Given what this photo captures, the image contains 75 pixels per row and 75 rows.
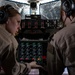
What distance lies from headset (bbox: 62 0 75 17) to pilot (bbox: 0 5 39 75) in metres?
0.48

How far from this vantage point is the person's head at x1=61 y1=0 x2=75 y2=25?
5.13 ft

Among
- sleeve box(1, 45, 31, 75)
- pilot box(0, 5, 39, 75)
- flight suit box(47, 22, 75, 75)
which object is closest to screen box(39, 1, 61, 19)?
pilot box(0, 5, 39, 75)

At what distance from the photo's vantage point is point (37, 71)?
204 centimetres

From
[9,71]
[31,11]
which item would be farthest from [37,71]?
[31,11]

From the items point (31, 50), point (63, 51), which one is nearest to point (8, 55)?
point (63, 51)

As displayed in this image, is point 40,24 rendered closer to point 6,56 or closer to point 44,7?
point 44,7

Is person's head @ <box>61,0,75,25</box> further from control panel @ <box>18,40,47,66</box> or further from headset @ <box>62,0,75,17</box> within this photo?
control panel @ <box>18,40,47,66</box>

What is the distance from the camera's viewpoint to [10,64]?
68.2 inches

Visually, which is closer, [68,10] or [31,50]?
[68,10]

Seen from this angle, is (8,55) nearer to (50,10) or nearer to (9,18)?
(9,18)

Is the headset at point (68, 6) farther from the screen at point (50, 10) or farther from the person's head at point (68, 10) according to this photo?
the screen at point (50, 10)

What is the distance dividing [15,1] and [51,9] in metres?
0.56

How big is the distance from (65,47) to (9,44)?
45 centimetres

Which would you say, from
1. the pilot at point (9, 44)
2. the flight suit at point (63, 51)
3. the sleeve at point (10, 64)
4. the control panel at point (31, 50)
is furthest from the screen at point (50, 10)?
the flight suit at point (63, 51)
